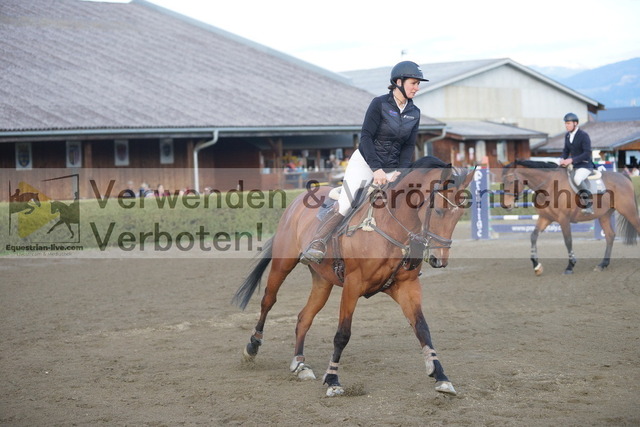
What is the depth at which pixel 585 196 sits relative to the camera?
14.0 m

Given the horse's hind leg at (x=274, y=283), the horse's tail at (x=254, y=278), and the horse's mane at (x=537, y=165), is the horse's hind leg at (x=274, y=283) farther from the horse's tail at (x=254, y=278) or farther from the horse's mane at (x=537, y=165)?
the horse's mane at (x=537, y=165)

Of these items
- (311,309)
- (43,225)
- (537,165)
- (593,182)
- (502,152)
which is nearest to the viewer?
(311,309)

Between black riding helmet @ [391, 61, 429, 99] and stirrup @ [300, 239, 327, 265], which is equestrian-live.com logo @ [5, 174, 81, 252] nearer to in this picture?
stirrup @ [300, 239, 327, 265]

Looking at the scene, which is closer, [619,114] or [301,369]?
[301,369]

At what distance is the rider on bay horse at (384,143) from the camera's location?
696 cm

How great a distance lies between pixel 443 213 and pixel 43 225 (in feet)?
48.2

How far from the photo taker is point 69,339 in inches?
368

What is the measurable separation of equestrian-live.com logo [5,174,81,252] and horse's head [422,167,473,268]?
47.3 feet

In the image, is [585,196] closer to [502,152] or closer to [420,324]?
[420,324]

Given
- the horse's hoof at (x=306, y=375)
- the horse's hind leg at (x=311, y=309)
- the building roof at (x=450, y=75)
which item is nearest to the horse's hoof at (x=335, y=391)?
the horse's hoof at (x=306, y=375)

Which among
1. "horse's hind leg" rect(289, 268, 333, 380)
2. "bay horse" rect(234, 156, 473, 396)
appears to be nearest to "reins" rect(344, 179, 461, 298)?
"bay horse" rect(234, 156, 473, 396)

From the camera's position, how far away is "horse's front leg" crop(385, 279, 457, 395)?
637cm

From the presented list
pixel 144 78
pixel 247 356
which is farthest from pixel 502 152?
pixel 247 356

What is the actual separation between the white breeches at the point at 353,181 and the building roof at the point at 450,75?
116 feet
